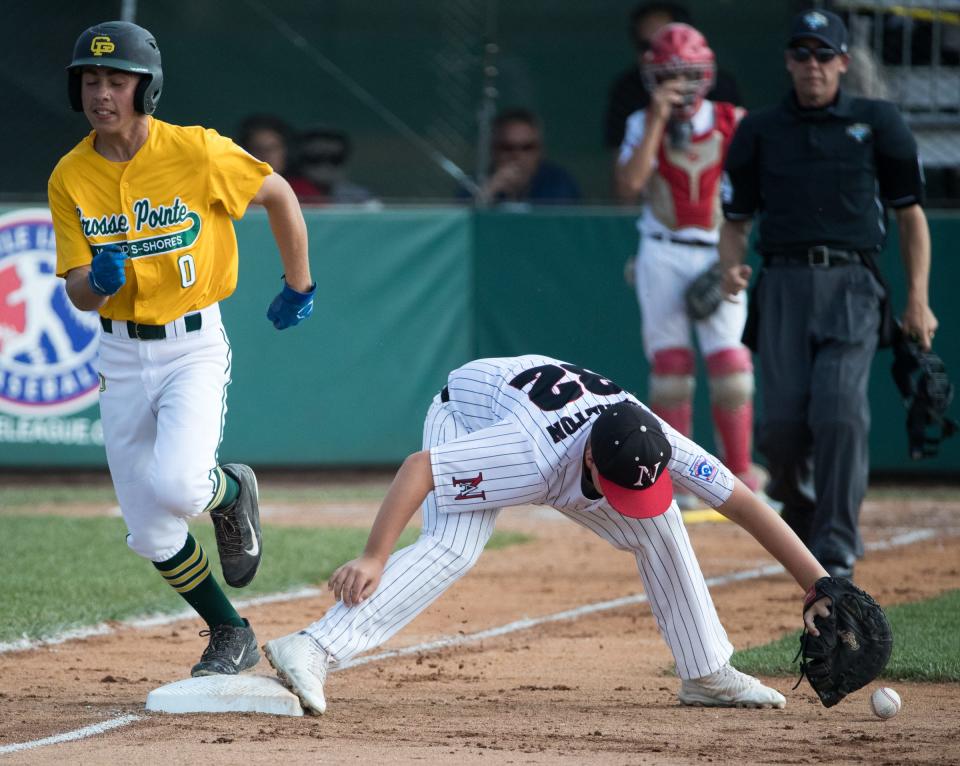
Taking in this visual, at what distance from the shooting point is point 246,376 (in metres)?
9.81

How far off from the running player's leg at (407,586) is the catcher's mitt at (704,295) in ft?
14.0

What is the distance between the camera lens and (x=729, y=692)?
438 cm

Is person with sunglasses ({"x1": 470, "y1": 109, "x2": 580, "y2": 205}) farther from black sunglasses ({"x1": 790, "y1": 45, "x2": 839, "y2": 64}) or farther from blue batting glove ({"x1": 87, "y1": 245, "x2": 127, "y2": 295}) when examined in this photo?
blue batting glove ({"x1": 87, "y1": 245, "x2": 127, "y2": 295})

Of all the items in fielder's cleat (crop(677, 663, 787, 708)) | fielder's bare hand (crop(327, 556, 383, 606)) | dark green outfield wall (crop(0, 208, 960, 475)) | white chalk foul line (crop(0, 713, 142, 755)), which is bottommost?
dark green outfield wall (crop(0, 208, 960, 475))

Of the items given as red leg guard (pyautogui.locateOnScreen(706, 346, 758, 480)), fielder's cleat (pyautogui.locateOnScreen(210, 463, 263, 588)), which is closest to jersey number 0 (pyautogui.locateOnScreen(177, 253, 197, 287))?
fielder's cleat (pyautogui.locateOnScreen(210, 463, 263, 588))

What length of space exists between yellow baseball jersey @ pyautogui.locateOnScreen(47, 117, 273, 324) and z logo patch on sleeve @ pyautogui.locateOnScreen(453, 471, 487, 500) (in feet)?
3.59

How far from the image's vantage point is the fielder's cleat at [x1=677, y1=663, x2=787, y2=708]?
436cm

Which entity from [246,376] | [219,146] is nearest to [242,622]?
[219,146]

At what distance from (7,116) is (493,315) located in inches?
135

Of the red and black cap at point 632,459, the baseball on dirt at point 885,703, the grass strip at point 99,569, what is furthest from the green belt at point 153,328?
the baseball on dirt at point 885,703

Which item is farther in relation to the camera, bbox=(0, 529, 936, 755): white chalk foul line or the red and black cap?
bbox=(0, 529, 936, 755): white chalk foul line

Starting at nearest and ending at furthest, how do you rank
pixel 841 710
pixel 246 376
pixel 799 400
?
pixel 841 710
pixel 799 400
pixel 246 376

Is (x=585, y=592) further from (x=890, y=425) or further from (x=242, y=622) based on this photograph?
(x=890, y=425)

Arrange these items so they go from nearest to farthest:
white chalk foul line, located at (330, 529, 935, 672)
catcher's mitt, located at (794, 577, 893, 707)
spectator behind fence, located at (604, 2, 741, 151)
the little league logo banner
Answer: catcher's mitt, located at (794, 577, 893, 707), white chalk foul line, located at (330, 529, 935, 672), the little league logo banner, spectator behind fence, located at (604, 2, 741, 151)
